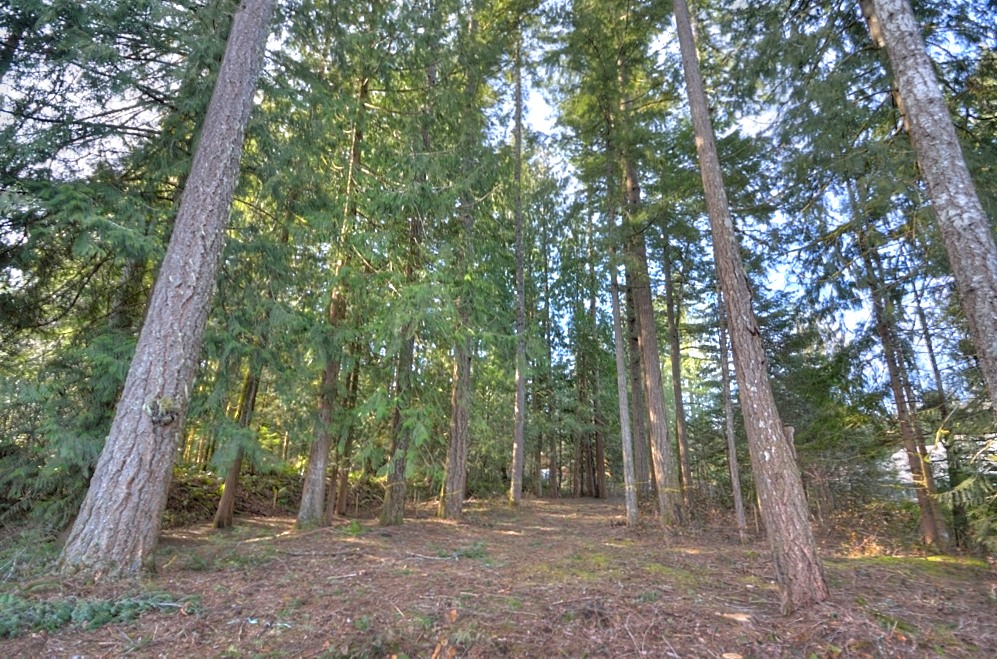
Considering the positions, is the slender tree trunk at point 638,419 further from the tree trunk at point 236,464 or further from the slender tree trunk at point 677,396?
the tree trunk at point 236,464

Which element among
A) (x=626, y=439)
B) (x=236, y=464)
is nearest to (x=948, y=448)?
(x=626, y=439)

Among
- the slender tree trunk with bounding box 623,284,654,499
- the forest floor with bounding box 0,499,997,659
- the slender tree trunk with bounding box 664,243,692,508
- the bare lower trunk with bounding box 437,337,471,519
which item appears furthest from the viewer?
the slender tree trunk with bounding box 623,284,654,499

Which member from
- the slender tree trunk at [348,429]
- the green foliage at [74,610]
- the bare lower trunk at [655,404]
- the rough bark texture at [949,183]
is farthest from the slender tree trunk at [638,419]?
the green foliage at [74,610]

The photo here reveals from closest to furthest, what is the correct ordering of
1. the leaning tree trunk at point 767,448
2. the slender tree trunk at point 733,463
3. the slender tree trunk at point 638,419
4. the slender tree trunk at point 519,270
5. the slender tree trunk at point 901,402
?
the leaning tree trunk at point 767,448, the slender tree trunk at point 901,402, the slender tree trunk at point 733,463, the slender tree trunk at point 638,419, the slender tree trunk at point 519,270

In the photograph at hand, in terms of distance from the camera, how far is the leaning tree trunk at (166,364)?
4.55 metres

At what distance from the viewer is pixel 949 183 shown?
159 inches

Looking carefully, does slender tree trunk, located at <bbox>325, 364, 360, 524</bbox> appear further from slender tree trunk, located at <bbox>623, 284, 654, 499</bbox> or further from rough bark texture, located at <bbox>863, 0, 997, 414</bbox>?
rough bark texture, located at <bbox>863, 0, 997, 414</bbox>

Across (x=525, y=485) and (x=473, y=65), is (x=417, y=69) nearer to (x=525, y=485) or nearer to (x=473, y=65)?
(x=473, y=65)

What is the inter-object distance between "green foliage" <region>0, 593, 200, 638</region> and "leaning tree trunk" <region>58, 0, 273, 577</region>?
74cm

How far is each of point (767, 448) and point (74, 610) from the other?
6.04 metres

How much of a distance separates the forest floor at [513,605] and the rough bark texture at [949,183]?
7.44 ft

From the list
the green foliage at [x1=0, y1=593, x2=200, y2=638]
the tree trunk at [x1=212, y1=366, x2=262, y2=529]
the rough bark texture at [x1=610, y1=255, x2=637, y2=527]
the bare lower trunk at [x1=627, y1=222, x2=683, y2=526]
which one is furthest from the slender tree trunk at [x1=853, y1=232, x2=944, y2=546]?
the tree trunk at [x1=212, y1=366, x2=262, y2=529]

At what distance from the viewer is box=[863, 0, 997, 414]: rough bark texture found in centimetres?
374

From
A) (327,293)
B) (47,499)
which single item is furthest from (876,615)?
(47,499)
